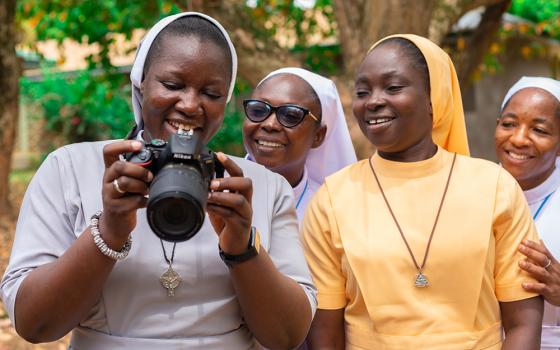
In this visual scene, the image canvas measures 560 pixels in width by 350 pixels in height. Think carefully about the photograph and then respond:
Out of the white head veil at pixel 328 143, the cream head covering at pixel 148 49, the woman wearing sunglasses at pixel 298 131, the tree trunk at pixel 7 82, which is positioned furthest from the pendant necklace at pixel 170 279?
the tree trunk at pixel 7 82

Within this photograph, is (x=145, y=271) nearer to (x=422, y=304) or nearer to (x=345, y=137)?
(x=422, y=304)

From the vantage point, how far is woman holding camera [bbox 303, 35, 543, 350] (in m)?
2.45

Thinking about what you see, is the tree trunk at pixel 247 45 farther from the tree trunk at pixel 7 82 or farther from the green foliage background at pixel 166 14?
the tree trunk at pixel 7 82

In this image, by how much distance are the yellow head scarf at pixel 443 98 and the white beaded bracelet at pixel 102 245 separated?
4.47 feet

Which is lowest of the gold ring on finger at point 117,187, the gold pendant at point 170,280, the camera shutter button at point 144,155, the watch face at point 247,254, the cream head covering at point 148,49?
the gold pendant at point 170,280

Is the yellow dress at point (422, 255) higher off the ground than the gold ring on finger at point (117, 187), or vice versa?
the gold ring on finger at point (117, 187)

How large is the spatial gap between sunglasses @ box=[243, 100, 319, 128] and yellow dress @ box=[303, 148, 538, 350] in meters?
0.72

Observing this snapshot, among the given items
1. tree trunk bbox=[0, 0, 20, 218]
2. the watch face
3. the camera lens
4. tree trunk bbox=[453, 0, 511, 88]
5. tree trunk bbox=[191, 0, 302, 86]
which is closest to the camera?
the camera lens

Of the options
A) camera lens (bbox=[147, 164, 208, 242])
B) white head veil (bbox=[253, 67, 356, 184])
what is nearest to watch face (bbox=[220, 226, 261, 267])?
camera lens (bbox=[147, 164, 208, 242])

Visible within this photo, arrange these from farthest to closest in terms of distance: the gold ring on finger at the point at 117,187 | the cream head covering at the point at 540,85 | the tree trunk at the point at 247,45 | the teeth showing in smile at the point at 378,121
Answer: the tree trunk at the point at 247,45 → the cream head covering at the point at 540,85 → the teeth showing in smile at the point at 378,121 → the gold ring on finger at the point at 117,187

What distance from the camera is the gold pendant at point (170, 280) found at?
6.44ft

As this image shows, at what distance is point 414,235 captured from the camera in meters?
2.51

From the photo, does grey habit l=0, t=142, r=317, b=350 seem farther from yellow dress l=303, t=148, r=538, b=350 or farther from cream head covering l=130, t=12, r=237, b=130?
yellow dress l=303, t=148, r=538, b=350

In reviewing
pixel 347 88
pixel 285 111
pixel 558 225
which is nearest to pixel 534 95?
pixel 558 225
